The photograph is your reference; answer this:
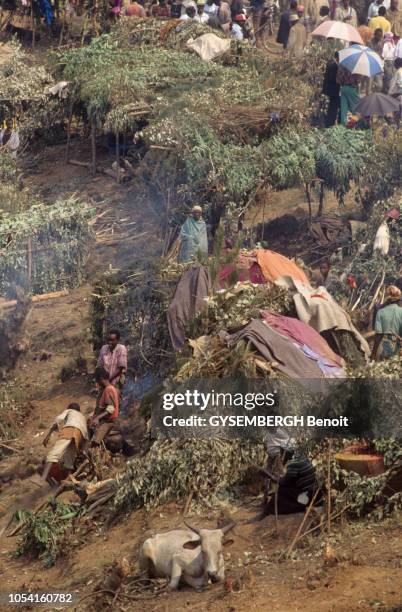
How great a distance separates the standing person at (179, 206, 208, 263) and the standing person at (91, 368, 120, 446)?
292 cm

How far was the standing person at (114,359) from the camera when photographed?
49.3 feet

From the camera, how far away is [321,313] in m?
14.1

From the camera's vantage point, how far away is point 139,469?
12664mm

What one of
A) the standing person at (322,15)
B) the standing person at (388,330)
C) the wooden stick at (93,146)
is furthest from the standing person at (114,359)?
the standing person at (322,15)

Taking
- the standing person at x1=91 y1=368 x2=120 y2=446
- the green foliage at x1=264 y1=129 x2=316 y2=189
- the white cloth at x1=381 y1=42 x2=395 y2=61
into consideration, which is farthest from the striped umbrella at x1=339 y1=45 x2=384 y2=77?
the standing person at x1=91 y1=368 x2=120 y2=446

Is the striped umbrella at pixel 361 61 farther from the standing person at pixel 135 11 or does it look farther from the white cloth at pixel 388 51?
the standing person at pixel 135 11

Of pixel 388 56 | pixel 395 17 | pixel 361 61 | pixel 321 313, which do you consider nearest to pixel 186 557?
pixel 321 313

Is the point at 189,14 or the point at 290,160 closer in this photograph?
the point at 290,160

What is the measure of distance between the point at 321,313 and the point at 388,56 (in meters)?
9.14

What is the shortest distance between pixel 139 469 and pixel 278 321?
2.09m

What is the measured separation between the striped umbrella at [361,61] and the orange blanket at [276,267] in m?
5.48

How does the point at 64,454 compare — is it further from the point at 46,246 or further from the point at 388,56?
the point at 388,56

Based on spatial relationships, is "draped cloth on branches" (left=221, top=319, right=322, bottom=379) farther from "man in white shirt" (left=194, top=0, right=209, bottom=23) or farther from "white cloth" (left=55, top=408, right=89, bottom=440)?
"man in white shirt" (left=194, top=0, right=209, bottom=23)

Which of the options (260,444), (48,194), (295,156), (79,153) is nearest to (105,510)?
(260,444)
